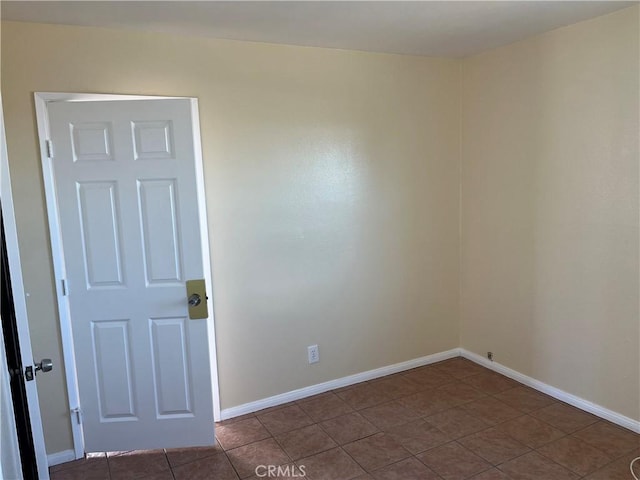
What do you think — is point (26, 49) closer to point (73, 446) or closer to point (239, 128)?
point (239, 128)

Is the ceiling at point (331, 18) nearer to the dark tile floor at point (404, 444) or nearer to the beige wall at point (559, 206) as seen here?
the beige wall at point (559, 206)

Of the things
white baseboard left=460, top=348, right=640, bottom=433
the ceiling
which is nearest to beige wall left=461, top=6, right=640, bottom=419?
white baseboard left=460, top=348, right=640, bottom=433

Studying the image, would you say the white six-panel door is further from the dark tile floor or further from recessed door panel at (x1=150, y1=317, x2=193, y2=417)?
the dark tile floor

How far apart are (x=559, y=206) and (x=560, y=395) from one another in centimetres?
128

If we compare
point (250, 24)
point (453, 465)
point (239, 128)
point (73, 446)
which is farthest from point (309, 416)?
point (250, 24)

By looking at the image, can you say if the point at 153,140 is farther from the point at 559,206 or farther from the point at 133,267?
the point at 559,206

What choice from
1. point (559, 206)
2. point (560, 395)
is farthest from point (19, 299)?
point (560, 395)

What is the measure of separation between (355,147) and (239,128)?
2.81ft

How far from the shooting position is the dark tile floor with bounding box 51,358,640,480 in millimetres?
2596

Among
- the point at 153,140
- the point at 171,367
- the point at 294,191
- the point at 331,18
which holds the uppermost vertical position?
the point at 331,18

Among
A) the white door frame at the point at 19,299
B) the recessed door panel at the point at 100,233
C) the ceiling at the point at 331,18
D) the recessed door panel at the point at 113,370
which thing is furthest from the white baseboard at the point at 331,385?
the ceiling at the point at 331,18

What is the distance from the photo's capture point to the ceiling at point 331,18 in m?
2.36

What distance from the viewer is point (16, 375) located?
155 cm

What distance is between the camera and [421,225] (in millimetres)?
3797
